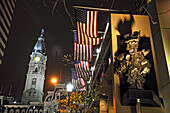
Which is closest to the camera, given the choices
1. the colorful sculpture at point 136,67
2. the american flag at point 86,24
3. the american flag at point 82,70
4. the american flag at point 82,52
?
the colorful sculpture at point 136,67

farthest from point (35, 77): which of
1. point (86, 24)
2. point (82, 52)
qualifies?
point (86, 24)

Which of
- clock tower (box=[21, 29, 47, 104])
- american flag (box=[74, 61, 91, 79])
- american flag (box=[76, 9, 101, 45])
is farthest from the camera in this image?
clock tower (box=[21, 29, 47, 104])

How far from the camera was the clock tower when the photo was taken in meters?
94.9

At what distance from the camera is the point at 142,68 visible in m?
8.75

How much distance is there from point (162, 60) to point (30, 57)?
112 meters

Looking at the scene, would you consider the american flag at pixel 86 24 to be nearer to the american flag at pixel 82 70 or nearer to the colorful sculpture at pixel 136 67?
the colorful sculpture at pixel 136 67

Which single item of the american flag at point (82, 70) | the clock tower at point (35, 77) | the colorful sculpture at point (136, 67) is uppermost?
the clock tower at point (35, 77)

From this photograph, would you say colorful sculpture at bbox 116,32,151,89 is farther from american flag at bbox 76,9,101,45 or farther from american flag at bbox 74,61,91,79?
american flag at bbox 74,61,91,79

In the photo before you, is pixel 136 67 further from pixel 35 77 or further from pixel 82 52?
pixel 35 77

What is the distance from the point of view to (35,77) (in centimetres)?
10338

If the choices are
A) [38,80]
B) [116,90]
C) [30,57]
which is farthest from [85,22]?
[30,57]

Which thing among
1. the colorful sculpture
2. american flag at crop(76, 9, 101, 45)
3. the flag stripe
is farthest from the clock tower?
the colorful sculpture

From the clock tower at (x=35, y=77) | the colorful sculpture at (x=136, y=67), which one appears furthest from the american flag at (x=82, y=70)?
A: the clock tower at (x=35, y=77)

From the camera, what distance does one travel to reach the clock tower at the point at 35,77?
94.9 m
